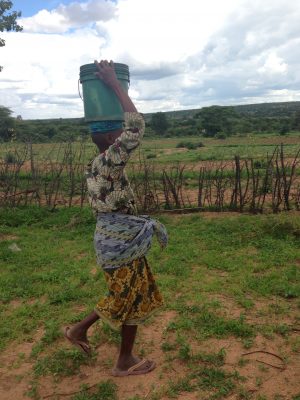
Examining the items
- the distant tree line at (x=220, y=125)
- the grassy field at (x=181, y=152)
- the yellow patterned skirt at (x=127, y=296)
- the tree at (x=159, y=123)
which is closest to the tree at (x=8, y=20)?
the grassy field at (x=181, y=152)

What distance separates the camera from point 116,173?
7.25 feet

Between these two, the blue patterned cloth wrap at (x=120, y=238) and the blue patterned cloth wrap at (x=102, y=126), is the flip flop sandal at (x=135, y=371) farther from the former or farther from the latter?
the blue patterned cloth wrap at (x=102, y=126)

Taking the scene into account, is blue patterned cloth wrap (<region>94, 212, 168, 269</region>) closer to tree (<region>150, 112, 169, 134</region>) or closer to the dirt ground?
the dirt ground

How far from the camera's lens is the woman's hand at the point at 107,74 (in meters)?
2.21

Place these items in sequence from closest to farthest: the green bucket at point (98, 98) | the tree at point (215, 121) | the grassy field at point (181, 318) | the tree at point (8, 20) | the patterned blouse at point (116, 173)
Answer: the patterned blouse at point (116, 173)
the green bucket at point (98, 98)
the grassy field at point (181, 318)
the tree at point (8, 20)
the tree at point (215, 121)

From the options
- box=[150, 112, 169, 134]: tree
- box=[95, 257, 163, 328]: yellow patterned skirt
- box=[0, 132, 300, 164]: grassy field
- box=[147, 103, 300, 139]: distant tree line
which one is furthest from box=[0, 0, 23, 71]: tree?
box=[150, 112, 169, 134]: tree

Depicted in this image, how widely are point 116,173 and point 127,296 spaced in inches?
26.8

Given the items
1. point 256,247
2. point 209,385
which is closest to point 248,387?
point 209,385

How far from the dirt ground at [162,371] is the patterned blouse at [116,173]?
0.99 meters

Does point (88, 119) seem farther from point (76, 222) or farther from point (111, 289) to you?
point (76, 222)

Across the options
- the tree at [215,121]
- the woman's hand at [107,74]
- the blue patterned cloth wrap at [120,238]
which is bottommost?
the blue patterned cloth wrap at [120,238]

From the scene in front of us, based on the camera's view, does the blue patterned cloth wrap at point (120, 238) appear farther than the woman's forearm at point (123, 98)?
Yes

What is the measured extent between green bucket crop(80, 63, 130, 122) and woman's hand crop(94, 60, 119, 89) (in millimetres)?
33

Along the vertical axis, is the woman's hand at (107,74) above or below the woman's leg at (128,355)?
above
